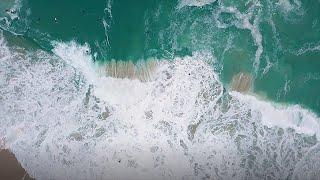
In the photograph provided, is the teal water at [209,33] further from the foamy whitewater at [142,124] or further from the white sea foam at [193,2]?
the foamy whitewater at [142,124]

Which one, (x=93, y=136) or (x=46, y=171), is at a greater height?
(x=93, y=136)

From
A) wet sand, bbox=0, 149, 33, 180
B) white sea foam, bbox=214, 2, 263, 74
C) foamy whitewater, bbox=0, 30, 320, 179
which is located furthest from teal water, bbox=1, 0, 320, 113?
wet sand, bbox=0, 149, 33, 180

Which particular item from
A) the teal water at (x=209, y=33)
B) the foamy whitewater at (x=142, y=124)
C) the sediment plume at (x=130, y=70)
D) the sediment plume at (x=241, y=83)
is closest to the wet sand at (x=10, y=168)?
the foamy whitewater at (x=142, y=124)

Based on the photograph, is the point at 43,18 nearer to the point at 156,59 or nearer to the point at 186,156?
the point at 156,59

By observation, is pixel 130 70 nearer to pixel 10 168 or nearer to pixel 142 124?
pixel 142 124

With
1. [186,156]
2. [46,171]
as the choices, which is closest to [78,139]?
[46,171]

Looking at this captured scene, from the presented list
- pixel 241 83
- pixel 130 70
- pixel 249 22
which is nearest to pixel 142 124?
pixel 130 70

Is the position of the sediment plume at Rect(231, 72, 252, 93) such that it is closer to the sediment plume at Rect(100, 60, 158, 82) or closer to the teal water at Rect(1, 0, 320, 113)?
the teal water at Rect(1, 0, 320, 113)
